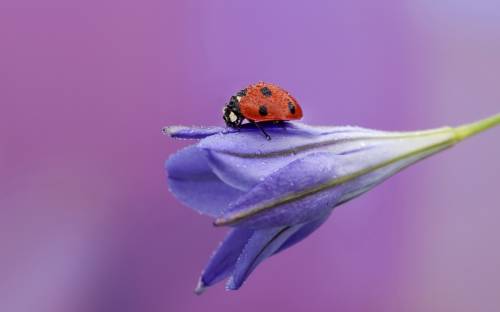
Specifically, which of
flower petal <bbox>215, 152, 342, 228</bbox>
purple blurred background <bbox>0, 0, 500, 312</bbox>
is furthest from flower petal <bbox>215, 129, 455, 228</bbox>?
purple blurred background <bbox>0, 0, 500, 312</bbox>

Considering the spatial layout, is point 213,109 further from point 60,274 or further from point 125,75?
point 60,274

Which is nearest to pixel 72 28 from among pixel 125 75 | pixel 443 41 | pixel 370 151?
pixel 125 75

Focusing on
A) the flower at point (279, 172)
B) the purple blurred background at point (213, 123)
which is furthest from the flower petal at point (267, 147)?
the purple blurred background at point (213, 123)

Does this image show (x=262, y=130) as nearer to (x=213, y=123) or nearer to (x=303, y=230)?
(x=303, y=230)

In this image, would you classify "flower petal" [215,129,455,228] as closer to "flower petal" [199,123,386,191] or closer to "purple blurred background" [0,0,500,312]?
"flower petal" [199,123,386,191]

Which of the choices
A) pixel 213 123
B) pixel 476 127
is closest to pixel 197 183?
pixel 476 127
